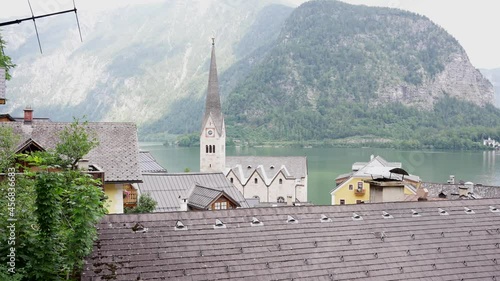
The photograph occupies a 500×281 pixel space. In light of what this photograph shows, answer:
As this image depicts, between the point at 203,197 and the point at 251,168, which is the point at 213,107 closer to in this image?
the point at 251,168

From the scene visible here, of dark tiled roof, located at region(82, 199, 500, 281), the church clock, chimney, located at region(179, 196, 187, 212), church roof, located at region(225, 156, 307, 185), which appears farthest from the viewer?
the church clock

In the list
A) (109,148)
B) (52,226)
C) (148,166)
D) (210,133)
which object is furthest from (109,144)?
(210,133)

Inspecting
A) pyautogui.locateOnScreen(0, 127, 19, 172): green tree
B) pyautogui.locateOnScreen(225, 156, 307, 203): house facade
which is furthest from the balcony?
pyautogui.locateOnScreen(0, 127, 19, 172): green tree

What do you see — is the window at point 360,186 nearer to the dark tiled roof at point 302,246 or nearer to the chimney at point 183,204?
the chimney at point 183,204

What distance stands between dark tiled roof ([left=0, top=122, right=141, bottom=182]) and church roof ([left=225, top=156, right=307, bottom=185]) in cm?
4234

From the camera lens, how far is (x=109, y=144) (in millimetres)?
22484

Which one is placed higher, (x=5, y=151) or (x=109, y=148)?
(x=5, y=151)

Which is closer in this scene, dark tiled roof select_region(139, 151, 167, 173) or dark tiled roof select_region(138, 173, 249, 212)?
dark tiled roof select_region(138, 173, 249, 212)

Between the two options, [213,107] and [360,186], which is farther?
[213,107]

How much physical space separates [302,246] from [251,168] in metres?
53.4

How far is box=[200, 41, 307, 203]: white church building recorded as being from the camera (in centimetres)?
6475

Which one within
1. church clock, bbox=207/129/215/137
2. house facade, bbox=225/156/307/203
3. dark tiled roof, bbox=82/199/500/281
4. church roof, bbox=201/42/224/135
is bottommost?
house facade, bbox=225/156/307/203

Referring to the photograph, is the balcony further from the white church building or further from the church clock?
the church clock

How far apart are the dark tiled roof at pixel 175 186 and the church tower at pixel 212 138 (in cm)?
3017
